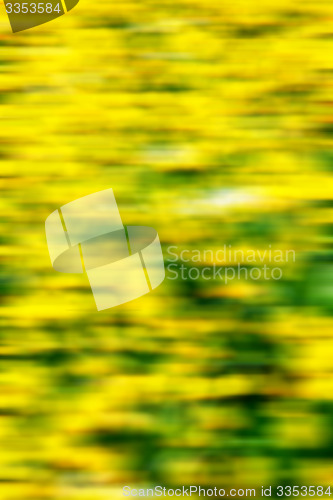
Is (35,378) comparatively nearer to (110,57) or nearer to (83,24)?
(110,57)

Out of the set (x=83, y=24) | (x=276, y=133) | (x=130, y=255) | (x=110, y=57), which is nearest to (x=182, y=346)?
(x=130, y=255)

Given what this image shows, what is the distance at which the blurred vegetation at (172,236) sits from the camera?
6.30 feet

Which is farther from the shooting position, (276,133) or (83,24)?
(83,24)

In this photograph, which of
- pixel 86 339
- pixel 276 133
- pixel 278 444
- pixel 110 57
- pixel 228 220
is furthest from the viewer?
pixel 110 57

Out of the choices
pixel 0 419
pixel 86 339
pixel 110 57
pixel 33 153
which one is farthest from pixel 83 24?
pixel 0 419

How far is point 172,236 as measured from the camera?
2174mm

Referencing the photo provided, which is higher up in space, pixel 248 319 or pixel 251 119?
pixel 251 119

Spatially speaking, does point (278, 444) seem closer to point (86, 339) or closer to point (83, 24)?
point (86, 339)

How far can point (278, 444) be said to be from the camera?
1.90 meters

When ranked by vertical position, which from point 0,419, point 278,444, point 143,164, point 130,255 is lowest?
point 278,444

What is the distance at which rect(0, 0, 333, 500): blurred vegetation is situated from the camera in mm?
1919

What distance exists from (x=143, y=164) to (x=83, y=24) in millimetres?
782

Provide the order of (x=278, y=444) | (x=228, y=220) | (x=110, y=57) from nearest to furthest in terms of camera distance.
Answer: (x=278, y=444) < (x=228, y=220) < (x=110, y=57)

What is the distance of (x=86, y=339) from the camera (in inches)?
80.1
